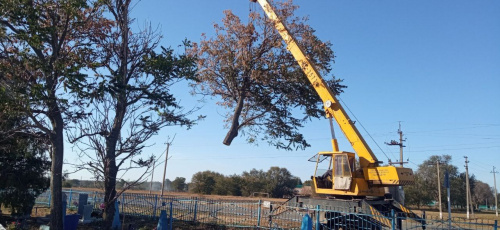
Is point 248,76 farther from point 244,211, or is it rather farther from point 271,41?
point 244,211

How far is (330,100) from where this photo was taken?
632 inches

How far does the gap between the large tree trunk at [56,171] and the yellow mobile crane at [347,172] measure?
8437 mm

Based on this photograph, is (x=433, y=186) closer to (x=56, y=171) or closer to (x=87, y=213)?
(x=87, y=213)

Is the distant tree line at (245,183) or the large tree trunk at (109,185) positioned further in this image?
the distant tree line at (245,183)

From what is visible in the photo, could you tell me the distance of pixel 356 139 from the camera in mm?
15672

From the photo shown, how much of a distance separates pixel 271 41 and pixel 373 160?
6.14 metres

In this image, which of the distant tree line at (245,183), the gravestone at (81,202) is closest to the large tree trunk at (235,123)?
the gravestone at (81,202)

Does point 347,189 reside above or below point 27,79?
below

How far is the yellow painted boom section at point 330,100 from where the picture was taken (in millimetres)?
15570

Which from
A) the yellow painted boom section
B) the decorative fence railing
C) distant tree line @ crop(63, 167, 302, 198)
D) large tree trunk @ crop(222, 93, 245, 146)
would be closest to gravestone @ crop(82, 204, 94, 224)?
the decorative fence railing

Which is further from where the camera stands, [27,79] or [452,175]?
[452,175]

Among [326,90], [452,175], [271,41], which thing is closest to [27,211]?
[271,41]

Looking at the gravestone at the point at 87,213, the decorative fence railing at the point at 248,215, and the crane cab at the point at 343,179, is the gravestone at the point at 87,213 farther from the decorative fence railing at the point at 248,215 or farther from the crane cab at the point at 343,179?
the crane cab at the point at 343,179

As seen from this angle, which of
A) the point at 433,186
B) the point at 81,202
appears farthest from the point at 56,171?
the point at 433,186
